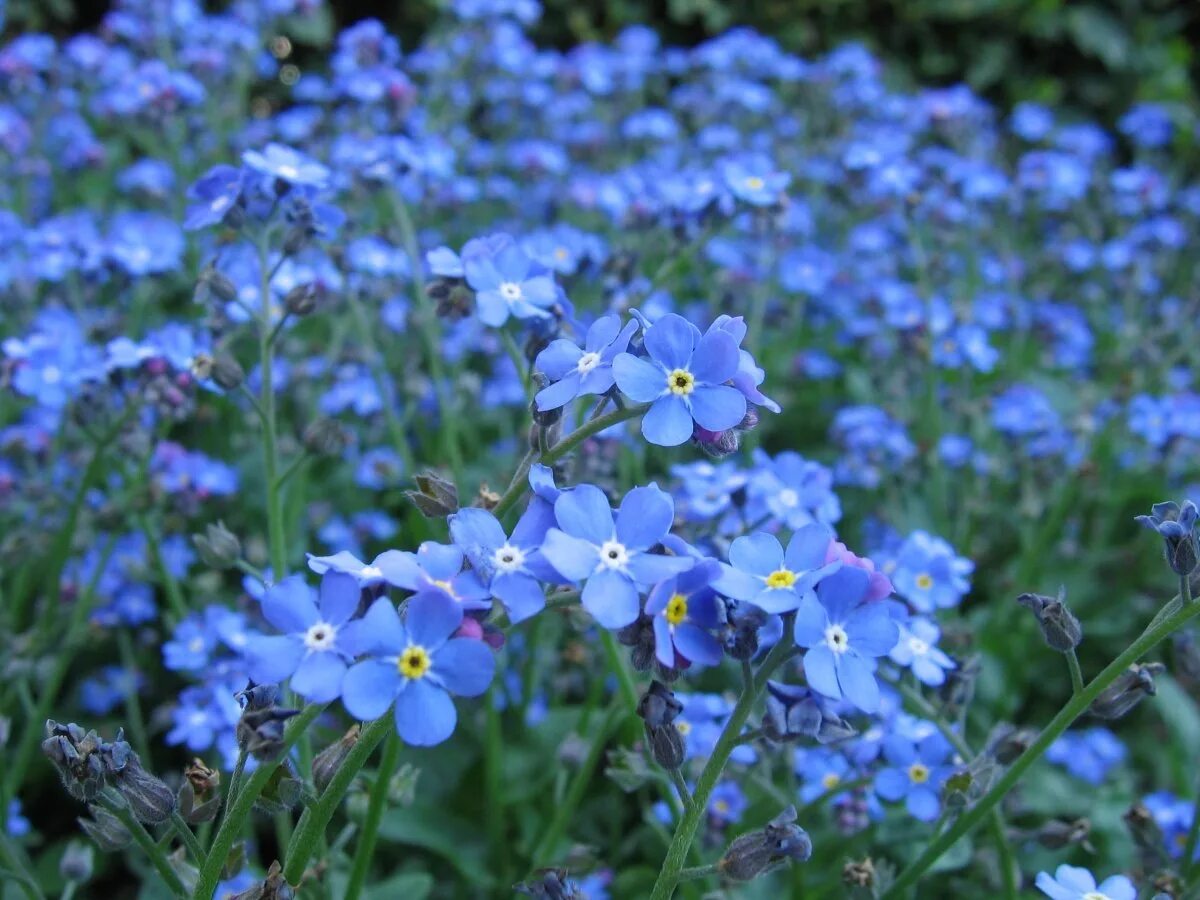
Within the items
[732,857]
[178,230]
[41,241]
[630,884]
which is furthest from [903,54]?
[732,857]

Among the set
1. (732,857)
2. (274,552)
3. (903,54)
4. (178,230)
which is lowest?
(903,54)

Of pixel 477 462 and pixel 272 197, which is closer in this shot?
pixel 272 197

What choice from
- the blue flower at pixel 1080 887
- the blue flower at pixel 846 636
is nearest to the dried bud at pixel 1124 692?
the blue flower at pixel 1080 887

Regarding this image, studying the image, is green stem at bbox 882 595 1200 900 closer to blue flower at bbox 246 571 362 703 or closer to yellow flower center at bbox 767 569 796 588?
yellow flower center at bbox 767 569 796 588

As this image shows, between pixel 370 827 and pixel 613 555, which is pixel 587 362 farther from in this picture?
pixel 370 827

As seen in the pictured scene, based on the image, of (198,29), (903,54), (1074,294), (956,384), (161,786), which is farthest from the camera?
(903,54)

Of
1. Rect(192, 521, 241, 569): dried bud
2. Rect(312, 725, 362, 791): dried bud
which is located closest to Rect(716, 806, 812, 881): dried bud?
Rect(312, 725, 362, 791): dried bud

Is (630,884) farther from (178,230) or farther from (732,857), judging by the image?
(178,230)

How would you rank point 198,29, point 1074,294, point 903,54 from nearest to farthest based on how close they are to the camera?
point 198,29, point 1074,294, point 903,54
